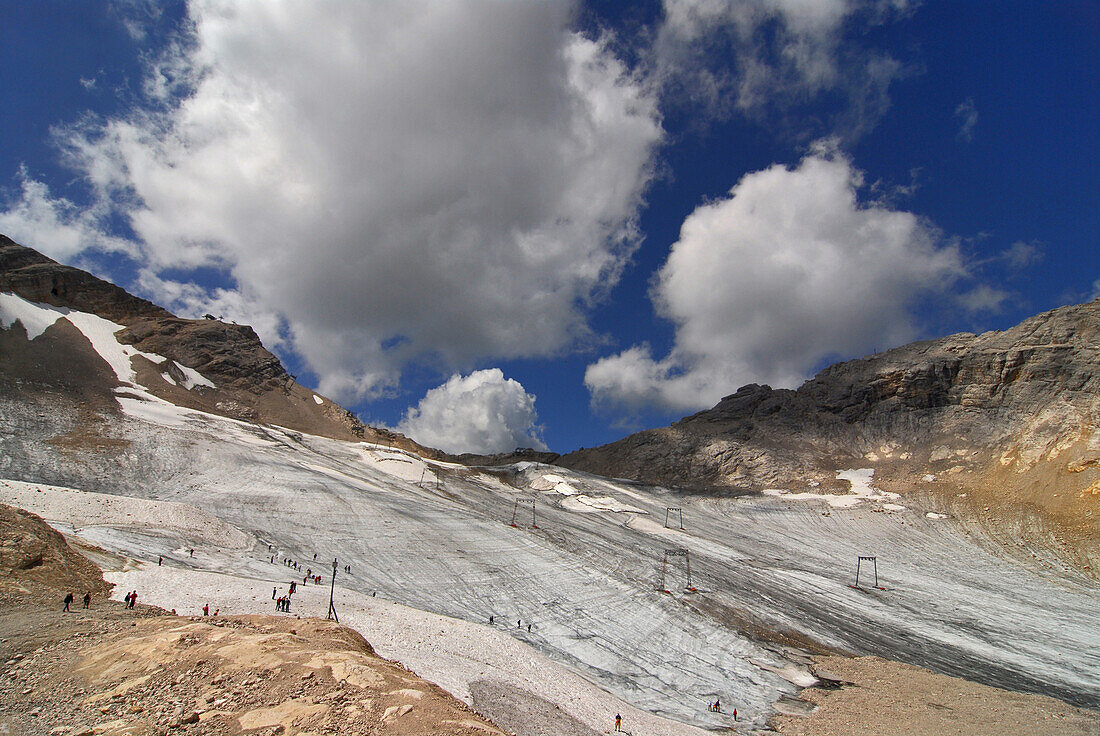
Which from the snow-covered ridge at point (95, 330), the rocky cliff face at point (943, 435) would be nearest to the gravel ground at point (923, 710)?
the rocky cliff face at point (943, 435)

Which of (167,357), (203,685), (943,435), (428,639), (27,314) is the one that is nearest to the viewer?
(203,685)

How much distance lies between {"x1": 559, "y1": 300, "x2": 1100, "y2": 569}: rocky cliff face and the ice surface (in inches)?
346

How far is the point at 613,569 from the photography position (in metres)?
40.0

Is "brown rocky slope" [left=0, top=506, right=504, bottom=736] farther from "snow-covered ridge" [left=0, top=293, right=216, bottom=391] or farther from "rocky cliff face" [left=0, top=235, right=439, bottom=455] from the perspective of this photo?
"snow-covered ridge" [left=0, top=293, right=216, bottom=391]

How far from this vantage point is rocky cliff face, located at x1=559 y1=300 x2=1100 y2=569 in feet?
194

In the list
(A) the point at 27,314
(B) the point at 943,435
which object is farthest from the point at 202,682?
(B) the point at 943,435

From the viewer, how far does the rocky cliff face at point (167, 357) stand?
2354 inches

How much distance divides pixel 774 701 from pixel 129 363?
82864 millimetres

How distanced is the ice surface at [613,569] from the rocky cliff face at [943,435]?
28.8ft

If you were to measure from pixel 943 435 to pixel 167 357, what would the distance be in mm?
118291

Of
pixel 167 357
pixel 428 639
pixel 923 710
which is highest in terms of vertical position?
pixel 167 357

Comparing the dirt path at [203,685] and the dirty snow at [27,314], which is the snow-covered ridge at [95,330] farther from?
the dirt path at [203,685]

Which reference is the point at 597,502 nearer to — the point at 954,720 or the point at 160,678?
the point at 954,720

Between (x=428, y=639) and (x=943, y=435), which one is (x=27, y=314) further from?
(x=943, y=435)
